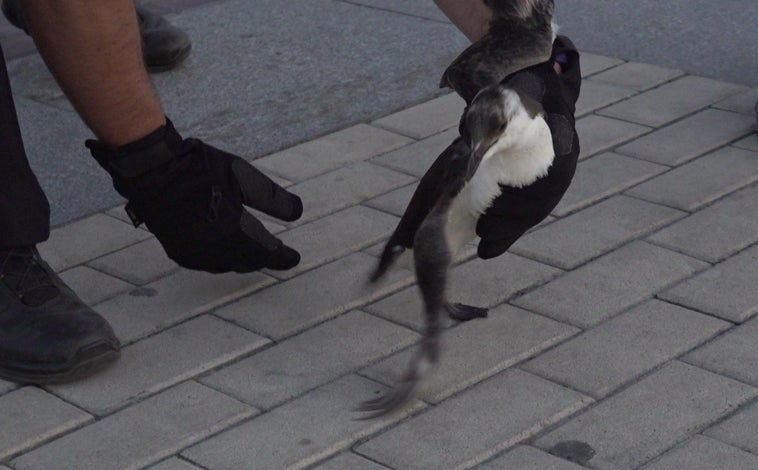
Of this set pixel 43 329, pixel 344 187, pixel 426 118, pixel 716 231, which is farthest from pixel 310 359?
pixel 426 118

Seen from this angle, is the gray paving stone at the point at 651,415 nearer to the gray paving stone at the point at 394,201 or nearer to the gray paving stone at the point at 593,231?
the gray paving stone at the point at 593,231

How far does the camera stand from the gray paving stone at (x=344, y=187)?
3.31m

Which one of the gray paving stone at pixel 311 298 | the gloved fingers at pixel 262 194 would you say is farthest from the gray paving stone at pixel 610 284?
the gloved fingers at pixel 262 194

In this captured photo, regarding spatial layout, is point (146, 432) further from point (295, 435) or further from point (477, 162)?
point (477, 162)

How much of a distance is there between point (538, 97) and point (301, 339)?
690mm

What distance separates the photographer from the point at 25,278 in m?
2.72

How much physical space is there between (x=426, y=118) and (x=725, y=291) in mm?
1250

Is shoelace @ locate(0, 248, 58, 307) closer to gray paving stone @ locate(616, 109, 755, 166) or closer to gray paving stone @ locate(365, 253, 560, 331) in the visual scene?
gray paving stone @ locate(365, 253, 560, 331)

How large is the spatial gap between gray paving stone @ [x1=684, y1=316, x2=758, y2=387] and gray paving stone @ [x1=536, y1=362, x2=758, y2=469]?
3cm

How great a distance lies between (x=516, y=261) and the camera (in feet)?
9.86

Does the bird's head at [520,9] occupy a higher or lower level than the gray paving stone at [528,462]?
higher

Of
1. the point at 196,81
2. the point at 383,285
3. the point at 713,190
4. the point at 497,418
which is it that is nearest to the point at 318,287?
the point at 383,285

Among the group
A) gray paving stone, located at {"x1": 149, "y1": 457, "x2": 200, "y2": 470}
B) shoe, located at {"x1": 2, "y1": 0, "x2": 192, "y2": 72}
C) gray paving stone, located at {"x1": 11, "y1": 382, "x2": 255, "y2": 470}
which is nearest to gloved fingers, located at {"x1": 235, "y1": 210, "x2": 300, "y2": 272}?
gray paving stone, located at {"x1": 11, "y1": 382, "x2": 255, "y2": 470}

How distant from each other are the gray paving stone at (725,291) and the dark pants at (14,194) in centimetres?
129
